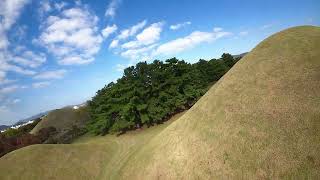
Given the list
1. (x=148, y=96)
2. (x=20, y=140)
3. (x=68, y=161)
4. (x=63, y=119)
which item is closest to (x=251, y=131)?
(x=68, y=161)

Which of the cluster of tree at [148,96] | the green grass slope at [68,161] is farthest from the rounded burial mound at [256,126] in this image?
the cluster of tree at [148,96]

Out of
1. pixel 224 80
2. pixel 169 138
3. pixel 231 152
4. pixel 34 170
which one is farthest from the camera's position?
pixel 34 170

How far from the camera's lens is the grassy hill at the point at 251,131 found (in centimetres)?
2325

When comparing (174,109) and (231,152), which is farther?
(174,109)

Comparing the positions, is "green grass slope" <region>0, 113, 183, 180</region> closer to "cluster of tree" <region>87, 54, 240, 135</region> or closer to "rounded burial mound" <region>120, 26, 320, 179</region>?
"rounded burial mound" <region>120, 26, 320, 179</region>

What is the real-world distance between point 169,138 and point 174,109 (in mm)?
26894

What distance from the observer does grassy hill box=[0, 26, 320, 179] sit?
2325 centimetres

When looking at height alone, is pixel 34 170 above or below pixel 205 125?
below

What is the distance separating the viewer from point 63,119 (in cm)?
10375

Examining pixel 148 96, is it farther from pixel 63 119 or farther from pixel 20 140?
pixel 63 119

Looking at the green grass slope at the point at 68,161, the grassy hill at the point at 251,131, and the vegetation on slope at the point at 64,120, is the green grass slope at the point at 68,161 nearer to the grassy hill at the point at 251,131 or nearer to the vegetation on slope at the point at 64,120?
the grassy hill at the point at 251,131

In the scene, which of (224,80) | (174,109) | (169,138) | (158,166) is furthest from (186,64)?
(158,166)

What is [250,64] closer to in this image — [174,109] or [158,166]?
[158,166]

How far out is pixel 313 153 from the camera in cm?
2220
